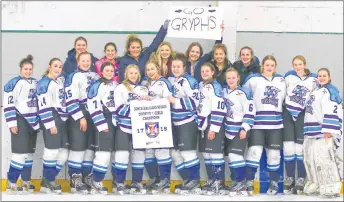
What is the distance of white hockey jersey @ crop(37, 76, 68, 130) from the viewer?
5102 mm

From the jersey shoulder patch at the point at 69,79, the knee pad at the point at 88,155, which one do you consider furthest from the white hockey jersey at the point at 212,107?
the jersey shoulder patch at the point at 69,79

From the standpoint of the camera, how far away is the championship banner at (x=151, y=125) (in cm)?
512

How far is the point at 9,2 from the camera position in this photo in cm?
584

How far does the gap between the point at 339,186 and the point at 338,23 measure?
164 cm

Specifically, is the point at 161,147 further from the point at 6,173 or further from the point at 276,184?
the point at 6,173

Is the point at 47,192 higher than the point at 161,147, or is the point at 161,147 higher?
the point at 161,147

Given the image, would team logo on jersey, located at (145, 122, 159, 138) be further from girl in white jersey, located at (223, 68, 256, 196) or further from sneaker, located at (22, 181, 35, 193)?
sneaker, located at (22, 181, 35, 193)

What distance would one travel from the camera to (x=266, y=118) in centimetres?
516

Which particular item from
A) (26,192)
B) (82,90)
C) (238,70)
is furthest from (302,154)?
(26,192)

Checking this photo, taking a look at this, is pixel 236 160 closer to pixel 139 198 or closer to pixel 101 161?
pixel 139 198

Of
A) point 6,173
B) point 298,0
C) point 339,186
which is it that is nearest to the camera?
point 339,186

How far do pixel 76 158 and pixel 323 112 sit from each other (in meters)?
2.10

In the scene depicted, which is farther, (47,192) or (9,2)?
(9,2)

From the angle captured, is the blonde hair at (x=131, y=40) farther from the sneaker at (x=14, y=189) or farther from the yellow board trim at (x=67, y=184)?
the sneaker at (x=14, y=189)
